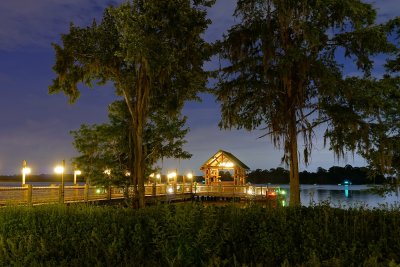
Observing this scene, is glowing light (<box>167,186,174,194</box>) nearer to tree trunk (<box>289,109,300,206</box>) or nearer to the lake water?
the lake water

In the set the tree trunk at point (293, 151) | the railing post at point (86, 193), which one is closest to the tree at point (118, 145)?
the railing post at point (86, 193)

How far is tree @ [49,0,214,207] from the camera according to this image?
70.9 ft

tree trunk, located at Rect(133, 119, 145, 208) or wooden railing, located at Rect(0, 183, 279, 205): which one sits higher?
tree trunk, located at Rect(133, 119, 145, 208)

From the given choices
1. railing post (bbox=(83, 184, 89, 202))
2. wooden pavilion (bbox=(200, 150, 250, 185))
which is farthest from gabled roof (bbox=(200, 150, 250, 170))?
railing post (bbox=(83, 184, 89, 202))

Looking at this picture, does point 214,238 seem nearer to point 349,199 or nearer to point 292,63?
point 292,63

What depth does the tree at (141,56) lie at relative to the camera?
21625 millimetres

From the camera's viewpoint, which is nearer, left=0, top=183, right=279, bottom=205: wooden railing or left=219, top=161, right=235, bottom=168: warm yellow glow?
left=0, top=183, right=279, bottom=205: wooden railing

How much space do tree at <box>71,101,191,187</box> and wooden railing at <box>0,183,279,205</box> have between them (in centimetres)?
116

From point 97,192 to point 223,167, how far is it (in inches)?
771

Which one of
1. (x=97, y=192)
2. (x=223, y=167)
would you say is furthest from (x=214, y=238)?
(x=223, y=167)

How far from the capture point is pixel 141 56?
70.0 ft

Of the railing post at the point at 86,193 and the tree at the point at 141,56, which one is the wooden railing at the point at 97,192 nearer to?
the railing post at the point at 86,193

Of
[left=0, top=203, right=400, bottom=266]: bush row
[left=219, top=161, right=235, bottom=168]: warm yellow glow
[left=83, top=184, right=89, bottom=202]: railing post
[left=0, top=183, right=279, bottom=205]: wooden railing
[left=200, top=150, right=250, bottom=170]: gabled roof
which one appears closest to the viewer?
[left=0, top=203, right=400, bottom=266]: bush row

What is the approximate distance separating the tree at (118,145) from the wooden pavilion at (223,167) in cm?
1651
